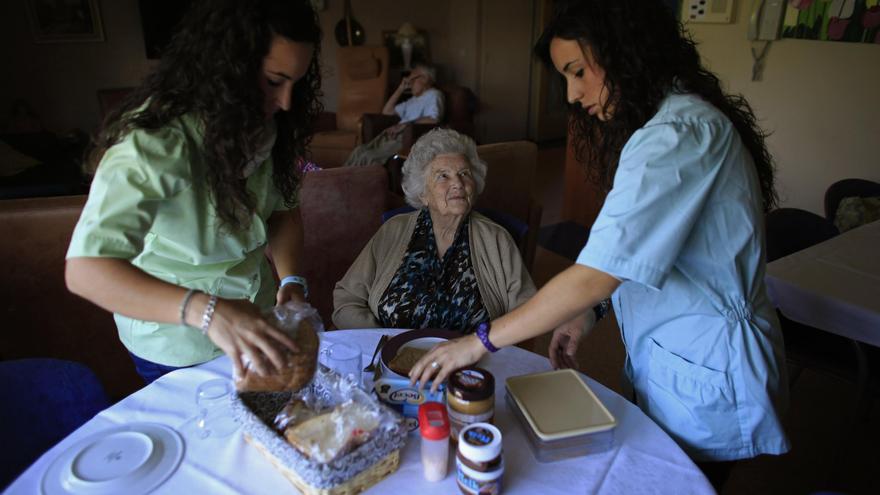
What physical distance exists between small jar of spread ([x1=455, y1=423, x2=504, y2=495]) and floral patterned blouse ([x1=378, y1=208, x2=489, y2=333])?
3.13 ft

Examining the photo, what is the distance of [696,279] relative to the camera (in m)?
1.09

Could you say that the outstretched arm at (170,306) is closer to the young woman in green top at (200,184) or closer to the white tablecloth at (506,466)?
the young woman in green top at (200,184)

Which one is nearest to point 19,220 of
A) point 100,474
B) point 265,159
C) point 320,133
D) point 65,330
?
point 65,330

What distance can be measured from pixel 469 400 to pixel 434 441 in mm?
108

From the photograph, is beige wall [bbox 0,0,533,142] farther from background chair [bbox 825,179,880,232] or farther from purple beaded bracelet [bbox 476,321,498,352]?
purple beaded bracelet [bbox 476,321,498,352]

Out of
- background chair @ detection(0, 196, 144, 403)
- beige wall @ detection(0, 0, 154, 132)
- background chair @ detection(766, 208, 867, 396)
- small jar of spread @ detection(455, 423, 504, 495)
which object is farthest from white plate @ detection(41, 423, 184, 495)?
beige wall @ detection(0, 0, 154, 132)

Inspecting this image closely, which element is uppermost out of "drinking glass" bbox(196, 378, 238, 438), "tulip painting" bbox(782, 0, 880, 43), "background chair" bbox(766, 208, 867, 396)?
"tulip painting" bbox(782, 0, 880, 43)

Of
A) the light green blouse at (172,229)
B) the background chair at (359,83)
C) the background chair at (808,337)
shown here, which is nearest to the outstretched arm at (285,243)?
the light green blouse at (172,229)

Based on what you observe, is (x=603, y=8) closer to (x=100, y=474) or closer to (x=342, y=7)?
(x=100, y=474)

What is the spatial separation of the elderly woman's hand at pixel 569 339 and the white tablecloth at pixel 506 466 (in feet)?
0.76

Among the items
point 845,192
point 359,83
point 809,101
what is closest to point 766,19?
point 809,101

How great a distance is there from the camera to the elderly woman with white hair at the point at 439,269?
1.94 meters

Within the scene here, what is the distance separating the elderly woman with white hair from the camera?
1938 millimetres

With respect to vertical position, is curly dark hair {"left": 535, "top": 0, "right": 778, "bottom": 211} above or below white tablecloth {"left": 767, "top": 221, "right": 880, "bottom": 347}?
above
